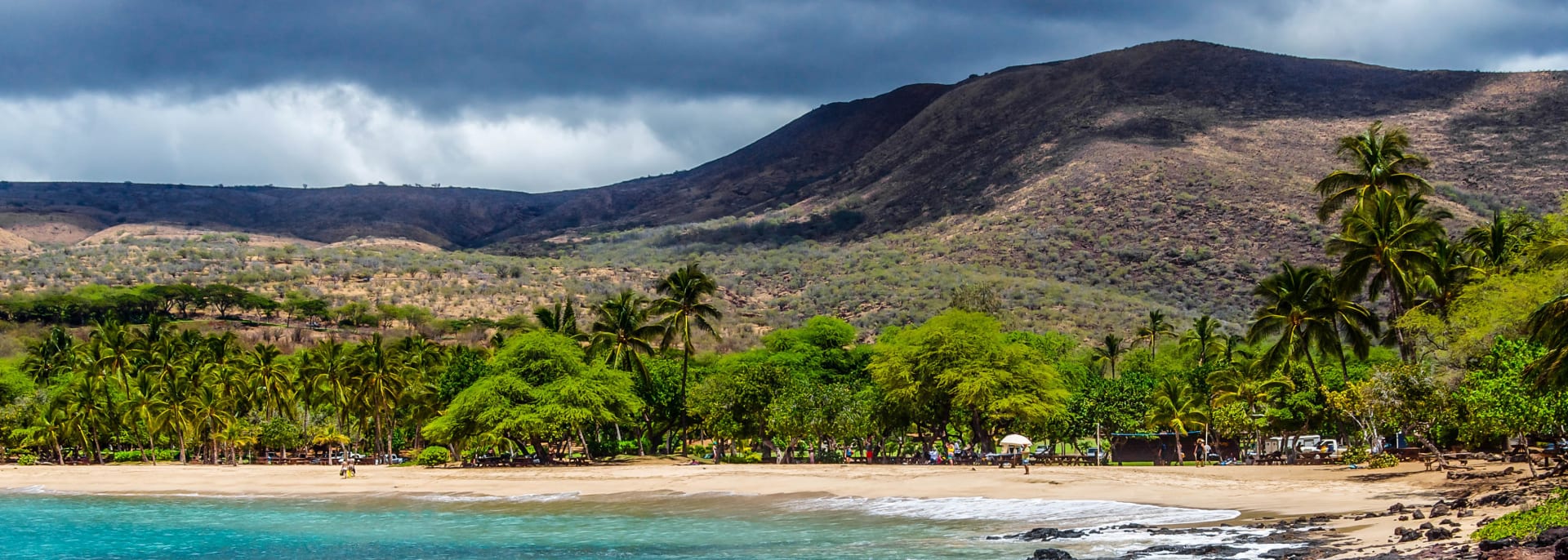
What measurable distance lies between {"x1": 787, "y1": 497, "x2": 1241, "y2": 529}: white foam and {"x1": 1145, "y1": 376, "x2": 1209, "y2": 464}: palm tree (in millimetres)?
19952

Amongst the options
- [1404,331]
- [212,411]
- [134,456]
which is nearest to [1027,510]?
[1404,331]

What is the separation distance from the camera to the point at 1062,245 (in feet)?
406

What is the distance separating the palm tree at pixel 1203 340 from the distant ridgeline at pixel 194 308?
2247 inches

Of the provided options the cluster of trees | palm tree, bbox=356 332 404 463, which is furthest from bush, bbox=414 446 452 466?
the cluster of trees

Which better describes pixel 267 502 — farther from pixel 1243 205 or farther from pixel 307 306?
pixel 1243 205

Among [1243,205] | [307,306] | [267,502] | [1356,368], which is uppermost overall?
[1243,205]

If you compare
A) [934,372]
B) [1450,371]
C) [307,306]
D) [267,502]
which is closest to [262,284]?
[307,306]

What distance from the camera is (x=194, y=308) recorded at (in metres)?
118

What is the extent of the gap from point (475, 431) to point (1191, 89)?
147 metres

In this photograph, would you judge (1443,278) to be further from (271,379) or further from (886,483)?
(271,379)

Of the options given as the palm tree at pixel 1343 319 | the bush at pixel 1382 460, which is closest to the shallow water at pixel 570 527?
the bush at pixel 1382 460

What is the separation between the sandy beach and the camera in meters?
30.7

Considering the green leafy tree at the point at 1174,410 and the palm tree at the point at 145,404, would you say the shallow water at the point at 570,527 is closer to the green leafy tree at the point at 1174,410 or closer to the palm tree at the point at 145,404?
the palm tree at the point at 145,404

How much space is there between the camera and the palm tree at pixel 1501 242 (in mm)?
39781
